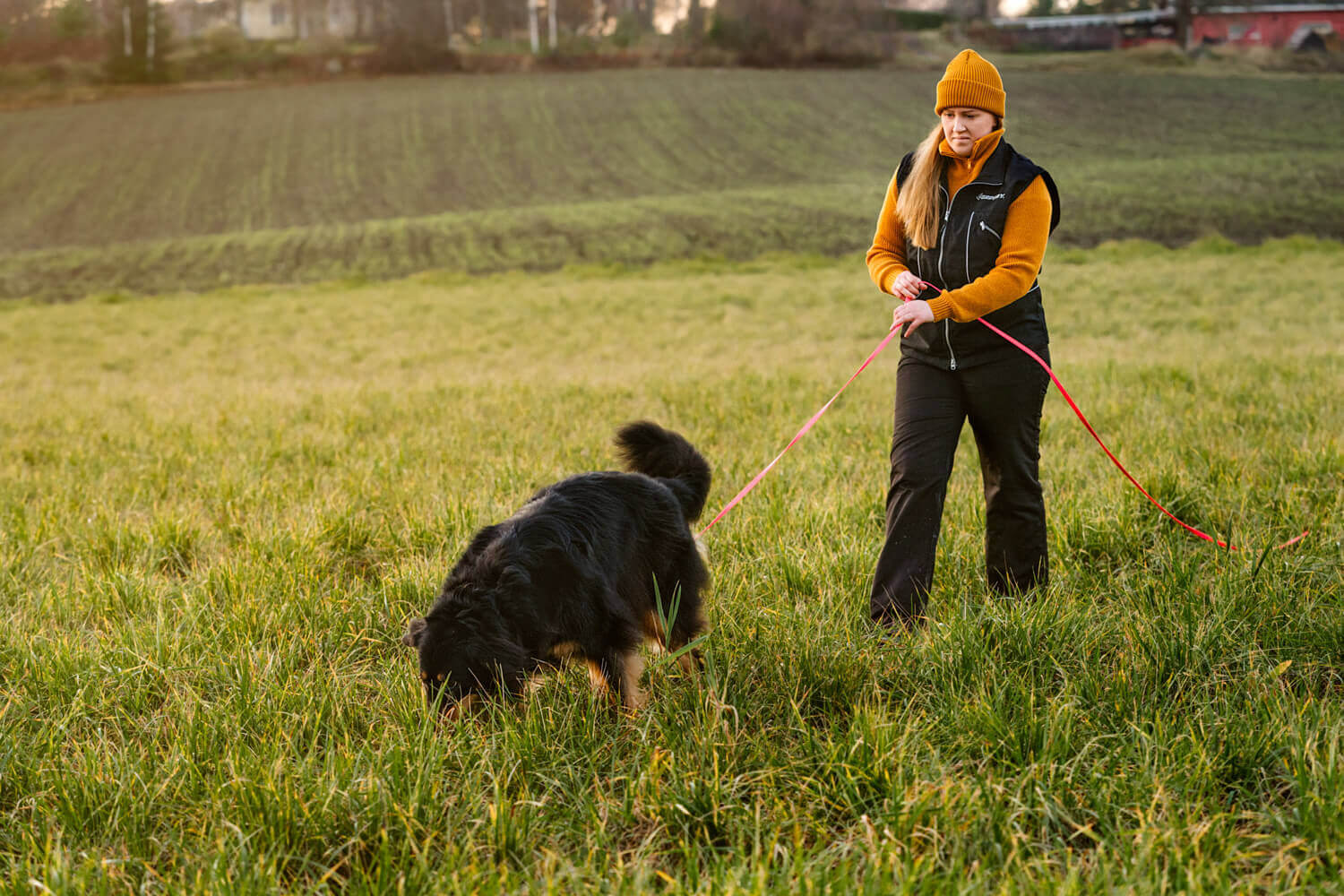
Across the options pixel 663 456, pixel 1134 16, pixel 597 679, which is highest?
pixel 1134 16

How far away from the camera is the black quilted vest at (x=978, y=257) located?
138 inches

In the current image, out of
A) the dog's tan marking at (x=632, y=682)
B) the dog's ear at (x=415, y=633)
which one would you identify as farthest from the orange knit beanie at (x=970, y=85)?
the dog's ear at (x=415, y=633)

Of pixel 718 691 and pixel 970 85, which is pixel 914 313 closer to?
pixel 970 85

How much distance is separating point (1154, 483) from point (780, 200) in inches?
1219

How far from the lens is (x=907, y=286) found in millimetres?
3555

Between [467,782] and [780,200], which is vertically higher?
[780,200]

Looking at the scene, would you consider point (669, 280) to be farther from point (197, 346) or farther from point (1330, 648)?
point (1330, 648)

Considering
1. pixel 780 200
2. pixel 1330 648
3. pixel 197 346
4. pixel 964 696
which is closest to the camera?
pixel 964 696

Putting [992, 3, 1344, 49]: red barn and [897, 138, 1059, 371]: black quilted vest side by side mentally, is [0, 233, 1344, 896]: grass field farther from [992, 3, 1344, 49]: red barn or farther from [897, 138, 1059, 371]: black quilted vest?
[992, 3, 1344, 49]: red barn

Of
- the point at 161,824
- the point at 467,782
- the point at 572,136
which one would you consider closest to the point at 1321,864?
the point at 467,782

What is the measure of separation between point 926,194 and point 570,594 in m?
2.18

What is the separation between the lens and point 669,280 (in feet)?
73.8

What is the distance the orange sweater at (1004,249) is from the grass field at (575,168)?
75.4 ft

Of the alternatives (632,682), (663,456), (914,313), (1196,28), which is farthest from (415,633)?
(1196,28)
